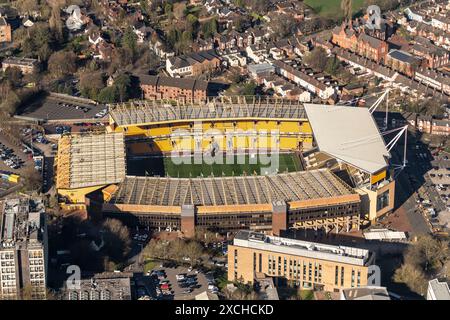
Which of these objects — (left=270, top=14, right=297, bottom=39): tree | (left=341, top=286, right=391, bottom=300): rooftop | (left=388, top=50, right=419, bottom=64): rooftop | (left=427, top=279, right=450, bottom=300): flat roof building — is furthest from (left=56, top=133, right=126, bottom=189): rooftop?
(left=270, top=14, right=297, bottom=39): tree

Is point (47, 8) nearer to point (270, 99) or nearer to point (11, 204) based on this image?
point (270, 99)

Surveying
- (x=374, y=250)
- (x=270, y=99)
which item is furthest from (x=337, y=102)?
(x=374, y=250)

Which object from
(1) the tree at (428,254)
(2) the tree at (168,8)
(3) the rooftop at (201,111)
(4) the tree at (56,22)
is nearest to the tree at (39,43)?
(4) the tree at (56,22)

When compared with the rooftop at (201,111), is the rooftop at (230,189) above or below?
below

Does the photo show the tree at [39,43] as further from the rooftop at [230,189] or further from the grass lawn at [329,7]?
the rooftop at [230,189]

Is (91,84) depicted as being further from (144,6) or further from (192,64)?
(144,6)

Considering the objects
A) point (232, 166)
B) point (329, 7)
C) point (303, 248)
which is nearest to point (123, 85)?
point (232, 166)
